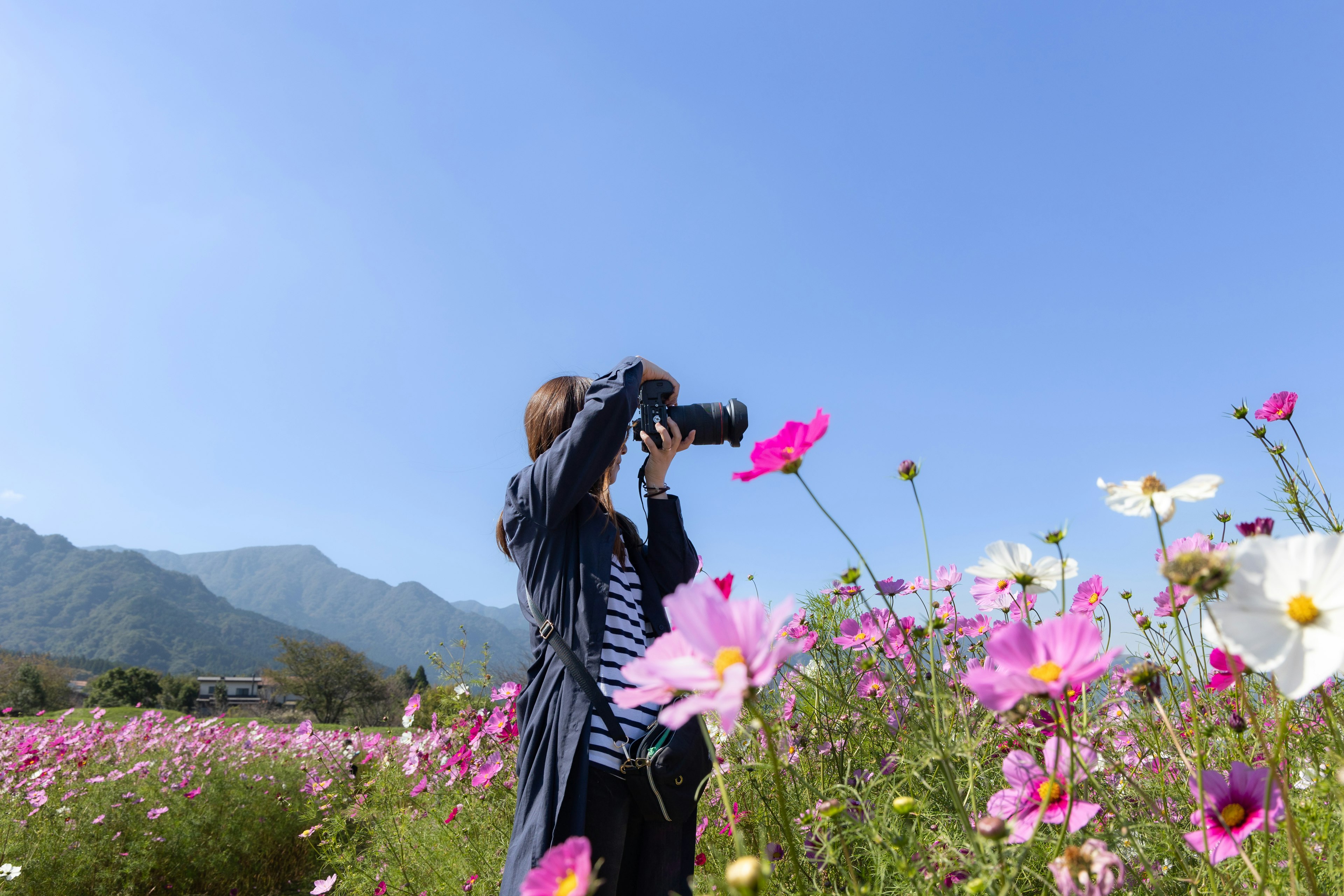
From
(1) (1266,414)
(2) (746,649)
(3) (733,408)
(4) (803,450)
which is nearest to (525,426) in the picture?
(3) (733,408)

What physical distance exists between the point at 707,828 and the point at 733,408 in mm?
1330

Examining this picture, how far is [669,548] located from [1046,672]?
1.18 meters

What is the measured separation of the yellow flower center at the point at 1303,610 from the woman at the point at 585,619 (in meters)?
1.06

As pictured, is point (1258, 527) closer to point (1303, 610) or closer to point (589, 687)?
point (1303, 610)

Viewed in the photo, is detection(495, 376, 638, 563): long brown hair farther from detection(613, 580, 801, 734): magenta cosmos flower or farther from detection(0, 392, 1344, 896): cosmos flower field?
detection(613, 580, 801, 734): magenta cosmos flower

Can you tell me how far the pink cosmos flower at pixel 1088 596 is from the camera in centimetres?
118

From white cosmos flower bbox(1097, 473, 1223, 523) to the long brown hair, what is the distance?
3.46ft

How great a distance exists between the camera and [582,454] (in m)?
1.35

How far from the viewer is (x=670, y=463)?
1621mm

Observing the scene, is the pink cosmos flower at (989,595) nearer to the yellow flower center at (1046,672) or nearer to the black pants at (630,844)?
the yellow flower center at (1046,672)

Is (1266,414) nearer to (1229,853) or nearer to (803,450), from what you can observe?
(1229,853)

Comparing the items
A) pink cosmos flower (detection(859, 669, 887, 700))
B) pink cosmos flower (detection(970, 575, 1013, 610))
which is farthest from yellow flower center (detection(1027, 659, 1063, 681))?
pink cosmos flower (detection(859, 669, 887, 700))

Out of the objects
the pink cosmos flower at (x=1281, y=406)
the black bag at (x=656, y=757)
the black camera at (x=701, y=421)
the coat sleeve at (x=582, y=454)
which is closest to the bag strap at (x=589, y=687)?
the black bag at (x=656, y=757)

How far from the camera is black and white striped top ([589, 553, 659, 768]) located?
1.27 metres
